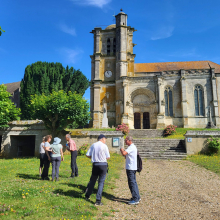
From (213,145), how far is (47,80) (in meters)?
23.8

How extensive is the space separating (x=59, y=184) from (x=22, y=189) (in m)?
1.21

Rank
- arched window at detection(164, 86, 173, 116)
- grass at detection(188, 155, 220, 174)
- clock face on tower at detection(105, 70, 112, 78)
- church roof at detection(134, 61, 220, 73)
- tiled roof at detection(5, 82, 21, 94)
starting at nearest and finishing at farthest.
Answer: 1. grass at detection(188, 155, 220, 174)
2. arched window at detection(164, 86, 173, 116)
3. clock face on tower at detection(105, 70, 112, 78)
4. church roof at detection(134, 61, 220, 73)
5. tiled roof at detection(5, 82, 21, 94)

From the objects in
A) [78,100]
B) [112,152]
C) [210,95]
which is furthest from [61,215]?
[210,95]

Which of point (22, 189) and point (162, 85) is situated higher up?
point (162, 85)

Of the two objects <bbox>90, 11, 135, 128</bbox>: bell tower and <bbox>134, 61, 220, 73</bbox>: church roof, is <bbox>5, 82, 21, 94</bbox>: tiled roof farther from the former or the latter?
<bbox>134, 61, 220, 73</bbox>: church roof

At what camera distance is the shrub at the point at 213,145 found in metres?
12.3

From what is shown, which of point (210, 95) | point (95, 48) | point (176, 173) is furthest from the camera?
point (95, 48)

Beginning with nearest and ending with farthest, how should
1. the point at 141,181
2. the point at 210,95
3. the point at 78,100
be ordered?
the point at 141,181 < the point at 78,100 < the point at 210,95

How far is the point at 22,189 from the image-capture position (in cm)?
503

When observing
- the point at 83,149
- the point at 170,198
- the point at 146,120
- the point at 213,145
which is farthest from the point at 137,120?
the point at 170,198

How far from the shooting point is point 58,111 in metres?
15.1

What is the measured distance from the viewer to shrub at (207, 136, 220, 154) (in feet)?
40.2

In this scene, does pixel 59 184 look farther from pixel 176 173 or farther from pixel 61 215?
pixel 176 173

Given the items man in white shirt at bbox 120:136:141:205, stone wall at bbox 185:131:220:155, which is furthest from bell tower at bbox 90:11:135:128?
man in white shirt at bbox 120:136:141:205
